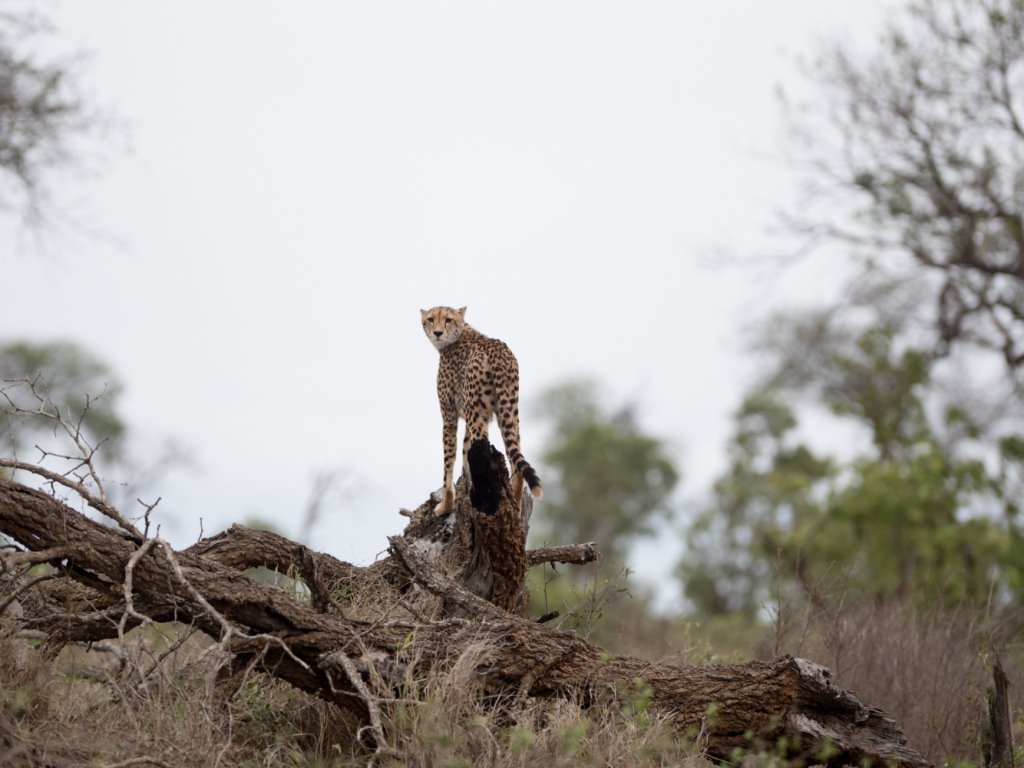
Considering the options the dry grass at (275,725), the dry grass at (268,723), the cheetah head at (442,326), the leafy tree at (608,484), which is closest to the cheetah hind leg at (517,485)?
the dry grass at (268,723)

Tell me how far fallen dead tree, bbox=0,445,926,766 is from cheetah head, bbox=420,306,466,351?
1271 mm

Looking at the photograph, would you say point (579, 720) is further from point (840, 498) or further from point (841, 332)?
point (841, 332)

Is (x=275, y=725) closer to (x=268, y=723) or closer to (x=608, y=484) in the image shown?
(x=268, y=723)

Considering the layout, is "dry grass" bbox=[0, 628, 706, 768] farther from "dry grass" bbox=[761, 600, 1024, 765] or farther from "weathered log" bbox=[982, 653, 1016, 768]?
"dry grass" bbox=[761, 600, 1024, 765]

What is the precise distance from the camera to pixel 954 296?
18.8 meters

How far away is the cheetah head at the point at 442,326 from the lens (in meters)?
8.20

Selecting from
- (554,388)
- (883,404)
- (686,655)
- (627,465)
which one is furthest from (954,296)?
(554,388)

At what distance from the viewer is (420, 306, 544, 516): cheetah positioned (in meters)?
7.71

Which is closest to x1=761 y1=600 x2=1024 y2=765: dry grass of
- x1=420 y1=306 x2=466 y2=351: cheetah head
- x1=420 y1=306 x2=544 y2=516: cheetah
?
x1=420 y1=306 x2=544 y2=516: cheetah

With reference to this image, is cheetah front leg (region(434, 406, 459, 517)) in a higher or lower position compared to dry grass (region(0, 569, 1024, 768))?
higher

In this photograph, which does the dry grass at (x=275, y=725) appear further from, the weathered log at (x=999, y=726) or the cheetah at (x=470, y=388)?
the weathered log at (x=999, y=726)

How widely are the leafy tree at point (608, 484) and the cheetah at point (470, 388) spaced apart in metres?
30.0

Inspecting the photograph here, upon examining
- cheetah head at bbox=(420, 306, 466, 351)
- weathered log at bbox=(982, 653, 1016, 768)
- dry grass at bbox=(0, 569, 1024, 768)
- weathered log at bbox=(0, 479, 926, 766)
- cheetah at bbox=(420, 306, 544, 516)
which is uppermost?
cheetah head at bbox=(420, 306, 466, 351)

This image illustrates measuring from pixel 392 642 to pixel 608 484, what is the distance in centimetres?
3366
